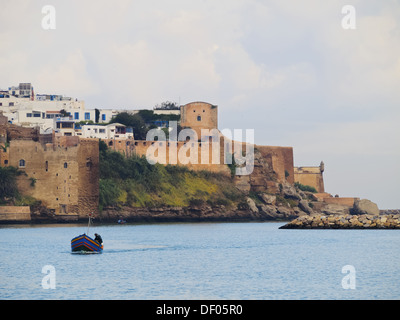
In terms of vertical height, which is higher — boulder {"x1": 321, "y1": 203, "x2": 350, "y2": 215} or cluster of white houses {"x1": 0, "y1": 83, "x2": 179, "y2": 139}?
cluster of white houses {"x1": 0, "y1": 83, "x2": 179, "y2": 139}

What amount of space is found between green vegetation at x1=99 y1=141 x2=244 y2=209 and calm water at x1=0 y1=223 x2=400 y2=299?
15.0 metres

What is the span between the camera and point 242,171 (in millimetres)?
78812

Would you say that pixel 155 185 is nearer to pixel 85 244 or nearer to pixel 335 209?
pixel 335 209

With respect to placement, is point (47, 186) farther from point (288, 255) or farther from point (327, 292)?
point (327, 292)

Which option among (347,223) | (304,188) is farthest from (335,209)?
(347,223)

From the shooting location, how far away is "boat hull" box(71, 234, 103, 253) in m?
37.2

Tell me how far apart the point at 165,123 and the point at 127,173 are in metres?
14.5

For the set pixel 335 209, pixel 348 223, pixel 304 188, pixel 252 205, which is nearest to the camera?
pixel 348 223

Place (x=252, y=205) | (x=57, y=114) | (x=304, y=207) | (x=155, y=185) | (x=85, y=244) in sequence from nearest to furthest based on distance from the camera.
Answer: (x=85, y=244)
(x=155, y=185)
(x=252, y=205)
(x=57, y=114)
(x=304, y=207)

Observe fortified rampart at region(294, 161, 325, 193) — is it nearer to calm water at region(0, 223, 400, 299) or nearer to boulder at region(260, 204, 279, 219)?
boulder at region(260, 204, 279, 219)

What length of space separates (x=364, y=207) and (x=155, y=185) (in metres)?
24.1

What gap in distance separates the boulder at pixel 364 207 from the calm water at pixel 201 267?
107 feet

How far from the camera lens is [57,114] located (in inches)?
3123

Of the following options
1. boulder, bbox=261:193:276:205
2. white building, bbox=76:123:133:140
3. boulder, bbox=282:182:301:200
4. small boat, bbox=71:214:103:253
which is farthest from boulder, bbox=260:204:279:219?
small boat, bbox=71:214:103:253
